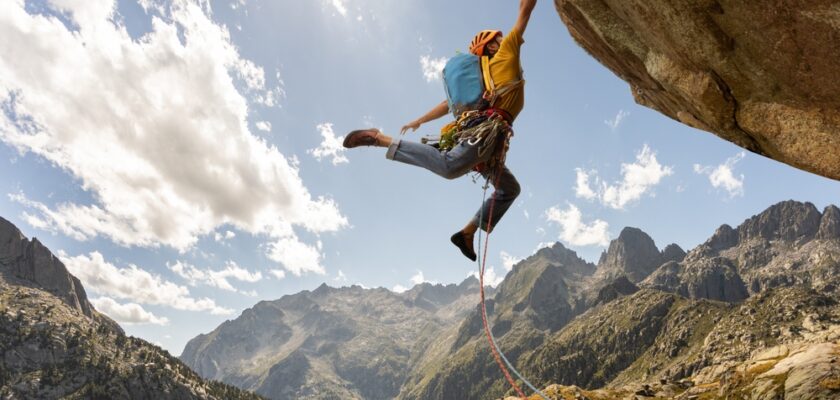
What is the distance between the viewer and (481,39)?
8930 mm

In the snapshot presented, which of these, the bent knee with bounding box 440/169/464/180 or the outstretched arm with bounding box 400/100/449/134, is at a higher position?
the outstretched arm with bounding box 400/100/449/134

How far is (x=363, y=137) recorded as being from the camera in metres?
8.81

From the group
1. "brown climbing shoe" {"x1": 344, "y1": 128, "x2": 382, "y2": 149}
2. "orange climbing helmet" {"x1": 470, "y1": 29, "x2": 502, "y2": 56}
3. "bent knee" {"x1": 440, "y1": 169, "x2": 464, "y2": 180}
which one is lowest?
"bent knee" {"x1": 440, "y1": 169, "x2": 464, "y2": 180}

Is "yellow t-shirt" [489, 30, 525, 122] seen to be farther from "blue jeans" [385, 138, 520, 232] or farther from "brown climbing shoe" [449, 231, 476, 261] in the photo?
"brown climbing shoe" [449, 231, 476, 261]

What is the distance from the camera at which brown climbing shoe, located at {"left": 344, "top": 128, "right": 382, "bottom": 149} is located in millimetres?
8766

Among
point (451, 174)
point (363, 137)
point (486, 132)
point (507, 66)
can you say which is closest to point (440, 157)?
point (451, 174)

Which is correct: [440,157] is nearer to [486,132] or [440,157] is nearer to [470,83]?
[486,132]

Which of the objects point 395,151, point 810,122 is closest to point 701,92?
point 810,122

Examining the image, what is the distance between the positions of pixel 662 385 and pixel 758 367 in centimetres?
2640

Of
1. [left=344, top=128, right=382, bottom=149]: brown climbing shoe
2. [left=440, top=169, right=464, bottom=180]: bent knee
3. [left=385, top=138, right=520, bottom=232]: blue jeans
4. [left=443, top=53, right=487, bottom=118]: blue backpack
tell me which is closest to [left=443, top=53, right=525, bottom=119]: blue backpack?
[left=443, top=53, right=487, bottom=118]: blue backpack

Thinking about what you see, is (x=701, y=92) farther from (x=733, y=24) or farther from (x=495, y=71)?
(x=495, y=71)

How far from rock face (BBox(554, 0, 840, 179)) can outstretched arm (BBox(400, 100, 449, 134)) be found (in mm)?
3828

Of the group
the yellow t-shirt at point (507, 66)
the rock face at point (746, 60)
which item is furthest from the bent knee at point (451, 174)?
the rock face at point (746, 60)

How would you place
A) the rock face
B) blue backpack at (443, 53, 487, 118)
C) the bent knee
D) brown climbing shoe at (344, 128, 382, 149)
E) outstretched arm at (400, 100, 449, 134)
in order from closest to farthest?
the rock face → the bent knee → blue backpack at (443, 53, 487, 118) → brown climbing shoe at (344, 128, 382, 149) → outstretched arm at (400, 100, 449, 134)
